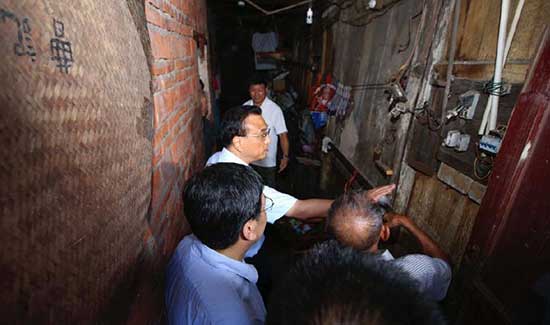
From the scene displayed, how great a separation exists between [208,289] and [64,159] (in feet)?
2.39

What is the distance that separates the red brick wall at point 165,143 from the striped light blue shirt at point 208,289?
0.17 m

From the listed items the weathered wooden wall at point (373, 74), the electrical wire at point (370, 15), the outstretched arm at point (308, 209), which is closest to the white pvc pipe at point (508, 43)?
the weathered wooden wall at point (373, 74)

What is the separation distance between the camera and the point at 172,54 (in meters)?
1.85

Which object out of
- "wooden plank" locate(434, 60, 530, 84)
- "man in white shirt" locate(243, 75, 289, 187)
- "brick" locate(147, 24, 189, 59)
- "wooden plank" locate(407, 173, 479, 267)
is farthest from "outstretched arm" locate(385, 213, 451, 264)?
"man in white shirt" locate(243, 75, 289, 187)

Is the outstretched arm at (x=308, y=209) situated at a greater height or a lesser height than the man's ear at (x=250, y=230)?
lesser

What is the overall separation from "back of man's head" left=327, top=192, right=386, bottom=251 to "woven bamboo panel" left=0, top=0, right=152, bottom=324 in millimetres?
1125

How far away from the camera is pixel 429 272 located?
1.56m

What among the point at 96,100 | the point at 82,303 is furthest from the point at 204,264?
the point at 96,100

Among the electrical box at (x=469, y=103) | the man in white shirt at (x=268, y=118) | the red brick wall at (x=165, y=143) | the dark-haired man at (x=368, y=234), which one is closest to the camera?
the red brick wall at (x=165, y=143)

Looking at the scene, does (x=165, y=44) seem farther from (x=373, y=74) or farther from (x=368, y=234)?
(x=373, y=74)

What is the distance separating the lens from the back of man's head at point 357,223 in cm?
153

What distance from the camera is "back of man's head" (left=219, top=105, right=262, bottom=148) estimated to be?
2295 mm

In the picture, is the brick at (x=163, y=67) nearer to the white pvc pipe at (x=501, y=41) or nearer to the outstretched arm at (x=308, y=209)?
the outstretched arm at (x=308, y=209)

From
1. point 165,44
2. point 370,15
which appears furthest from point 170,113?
point 370,15
